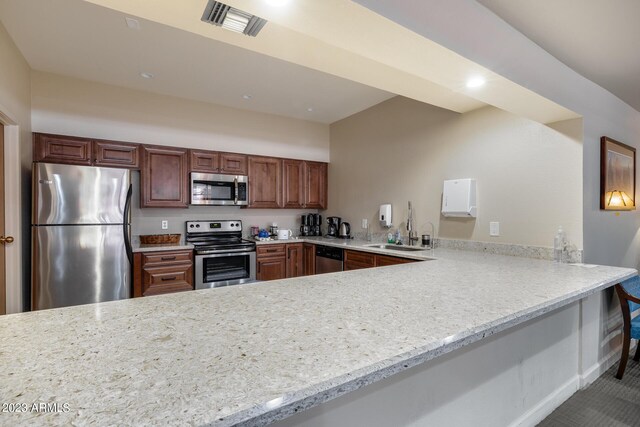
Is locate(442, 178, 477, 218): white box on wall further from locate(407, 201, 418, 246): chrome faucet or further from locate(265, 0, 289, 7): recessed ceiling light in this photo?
locate(265, 0, 289, 7): recessed ceiling light

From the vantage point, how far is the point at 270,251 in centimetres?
397

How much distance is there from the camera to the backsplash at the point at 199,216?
3.66 meters

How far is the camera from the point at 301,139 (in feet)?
15.7

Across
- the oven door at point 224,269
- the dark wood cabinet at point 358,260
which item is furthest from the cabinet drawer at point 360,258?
the oven door at point 224,269

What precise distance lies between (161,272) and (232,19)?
2.69 m

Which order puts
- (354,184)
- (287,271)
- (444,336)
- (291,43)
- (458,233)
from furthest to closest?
(354,184) → (287,271) → (458,233) → (291,43) → (444,336)

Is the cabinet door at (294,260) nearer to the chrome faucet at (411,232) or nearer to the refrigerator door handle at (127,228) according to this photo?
the chrome faucet at (411,232)

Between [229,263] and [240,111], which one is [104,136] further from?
[229,263]

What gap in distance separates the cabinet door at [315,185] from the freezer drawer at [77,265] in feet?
8.28

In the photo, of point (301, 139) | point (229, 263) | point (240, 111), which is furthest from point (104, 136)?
point (301, 139)

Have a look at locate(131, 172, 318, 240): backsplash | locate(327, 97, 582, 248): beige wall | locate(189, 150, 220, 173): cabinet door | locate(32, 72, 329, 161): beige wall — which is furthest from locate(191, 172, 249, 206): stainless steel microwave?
locate(327, 97, 582, 248): beige wall

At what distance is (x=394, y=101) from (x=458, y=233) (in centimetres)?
180

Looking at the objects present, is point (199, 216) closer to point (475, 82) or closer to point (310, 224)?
point (310, 224)

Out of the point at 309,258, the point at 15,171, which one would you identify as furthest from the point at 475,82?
the point at 15,171
